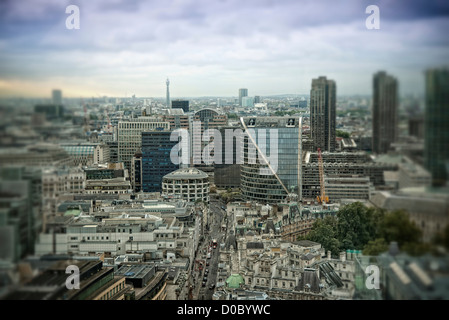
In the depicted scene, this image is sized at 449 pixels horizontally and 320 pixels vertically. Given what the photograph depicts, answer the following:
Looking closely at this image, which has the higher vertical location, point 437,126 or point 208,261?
point 437,126

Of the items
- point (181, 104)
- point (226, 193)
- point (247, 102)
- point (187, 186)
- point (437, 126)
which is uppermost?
point (181, 104)

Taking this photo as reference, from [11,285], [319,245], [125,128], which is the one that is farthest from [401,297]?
[125,128]

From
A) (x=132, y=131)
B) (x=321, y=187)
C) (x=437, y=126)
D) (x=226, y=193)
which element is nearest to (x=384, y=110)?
(x=437, y=126)

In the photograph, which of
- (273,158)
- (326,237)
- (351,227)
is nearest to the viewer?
(351,227)

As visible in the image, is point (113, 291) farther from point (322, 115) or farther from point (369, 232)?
point (322, 115)

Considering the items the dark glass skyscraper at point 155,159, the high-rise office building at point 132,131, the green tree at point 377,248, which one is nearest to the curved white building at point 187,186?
the dark glass skyscraper at point 155,159

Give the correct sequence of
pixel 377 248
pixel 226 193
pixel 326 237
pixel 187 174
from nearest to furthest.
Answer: pixel 377 248 → pixel 326 237 → pixel 187 174 → pixel 226 193

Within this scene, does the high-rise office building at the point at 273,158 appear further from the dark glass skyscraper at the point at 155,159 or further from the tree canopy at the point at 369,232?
the tree canopy at the point at 369,232
